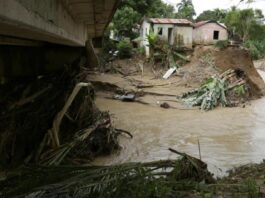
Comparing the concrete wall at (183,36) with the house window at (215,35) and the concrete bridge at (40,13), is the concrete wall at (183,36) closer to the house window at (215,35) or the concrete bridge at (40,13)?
the house window at (215,35)

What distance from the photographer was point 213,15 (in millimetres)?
52812

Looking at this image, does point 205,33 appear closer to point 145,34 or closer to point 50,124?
point 145,34

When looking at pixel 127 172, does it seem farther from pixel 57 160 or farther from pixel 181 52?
pixel 181 52

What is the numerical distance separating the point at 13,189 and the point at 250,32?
1727 inches

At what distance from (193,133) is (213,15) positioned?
41890 mm

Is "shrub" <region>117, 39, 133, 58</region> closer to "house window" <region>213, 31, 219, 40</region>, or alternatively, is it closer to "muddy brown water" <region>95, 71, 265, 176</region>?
"house window" <region>213, 31, 219, 40</region>

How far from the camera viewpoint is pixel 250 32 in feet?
148

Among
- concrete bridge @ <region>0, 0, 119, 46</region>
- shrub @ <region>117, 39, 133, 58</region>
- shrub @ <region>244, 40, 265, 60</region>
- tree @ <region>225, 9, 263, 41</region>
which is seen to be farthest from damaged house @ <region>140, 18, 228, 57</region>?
concrete bridge @ <region>0, 0, 119, 46</region>

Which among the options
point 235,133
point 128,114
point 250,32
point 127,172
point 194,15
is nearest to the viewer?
point 127,172

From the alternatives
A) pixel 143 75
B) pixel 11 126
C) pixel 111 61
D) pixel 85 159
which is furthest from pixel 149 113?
pixel 111 61

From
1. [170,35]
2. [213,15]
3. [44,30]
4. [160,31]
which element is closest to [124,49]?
[160,31]

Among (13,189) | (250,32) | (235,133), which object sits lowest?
(235,133)

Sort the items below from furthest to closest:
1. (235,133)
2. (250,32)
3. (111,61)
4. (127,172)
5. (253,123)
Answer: (250,32) → (111,61) → (253,123) → (235,133) → (127,172)

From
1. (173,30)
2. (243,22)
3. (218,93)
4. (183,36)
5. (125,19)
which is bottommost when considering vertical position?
(218,93)
